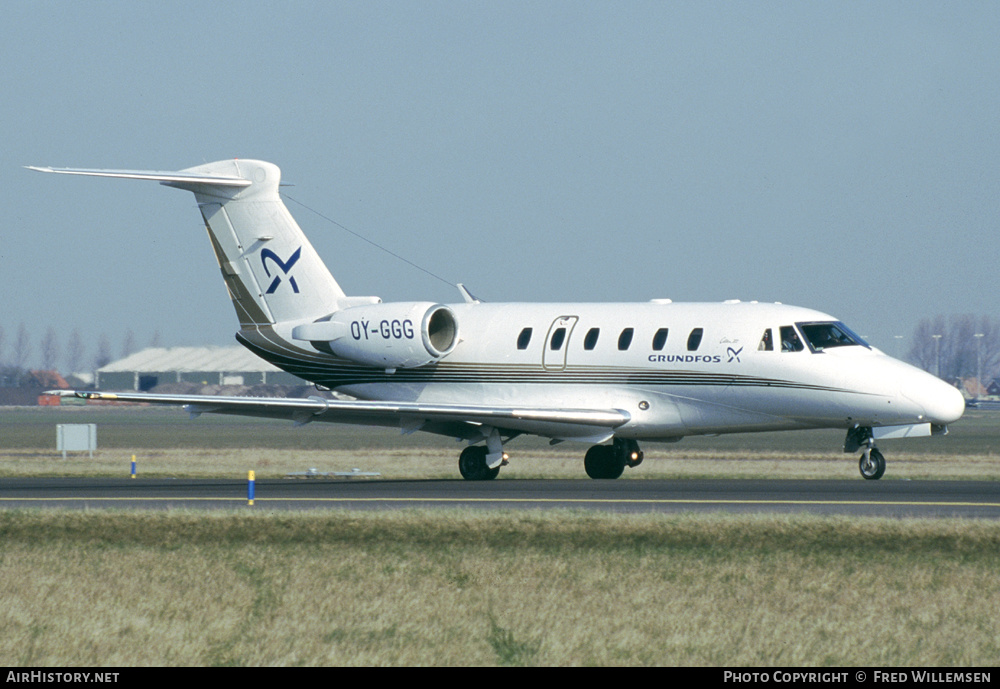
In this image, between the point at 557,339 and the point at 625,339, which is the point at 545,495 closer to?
the point at 625,339

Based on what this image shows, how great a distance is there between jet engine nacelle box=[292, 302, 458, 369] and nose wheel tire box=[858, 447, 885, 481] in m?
9.40

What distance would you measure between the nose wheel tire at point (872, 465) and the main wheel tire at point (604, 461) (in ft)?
18.0

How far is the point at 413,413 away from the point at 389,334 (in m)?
3.39

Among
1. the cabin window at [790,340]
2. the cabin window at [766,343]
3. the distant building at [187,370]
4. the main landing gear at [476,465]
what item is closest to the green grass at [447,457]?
the main landing gear at [476,465]

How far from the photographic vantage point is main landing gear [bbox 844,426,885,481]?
87.8ft

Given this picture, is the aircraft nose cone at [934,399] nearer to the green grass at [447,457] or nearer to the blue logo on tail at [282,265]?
the green grass at [447,457]

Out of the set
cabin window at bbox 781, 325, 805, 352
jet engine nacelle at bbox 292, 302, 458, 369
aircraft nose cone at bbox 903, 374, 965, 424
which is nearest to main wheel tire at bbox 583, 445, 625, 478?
jet engine nacelle at bbox 292, 302, 458, 369

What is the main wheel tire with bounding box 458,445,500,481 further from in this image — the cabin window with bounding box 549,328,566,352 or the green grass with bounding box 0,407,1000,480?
the cabin window with bounding box 549,328,566,352

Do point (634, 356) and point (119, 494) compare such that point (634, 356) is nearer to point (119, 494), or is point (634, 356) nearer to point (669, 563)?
point (119, 494)

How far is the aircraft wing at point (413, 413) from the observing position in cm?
2708

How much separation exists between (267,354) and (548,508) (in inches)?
585

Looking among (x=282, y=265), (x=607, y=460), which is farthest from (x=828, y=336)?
(x=282, y=265)
